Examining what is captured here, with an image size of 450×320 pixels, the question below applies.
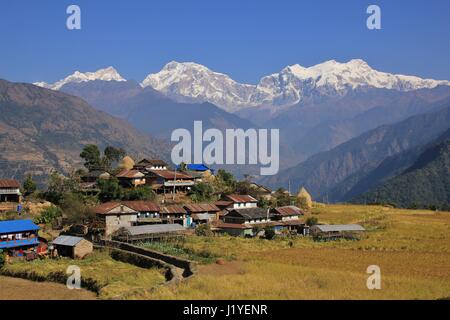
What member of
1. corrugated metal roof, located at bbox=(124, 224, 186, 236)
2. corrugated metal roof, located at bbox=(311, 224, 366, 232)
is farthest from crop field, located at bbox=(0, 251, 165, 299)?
corrugated metal roof, located at bbox=(311, 224, 366, 232)

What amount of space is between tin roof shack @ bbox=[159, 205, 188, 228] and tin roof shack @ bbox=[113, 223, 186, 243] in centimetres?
464

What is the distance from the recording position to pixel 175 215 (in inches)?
2657

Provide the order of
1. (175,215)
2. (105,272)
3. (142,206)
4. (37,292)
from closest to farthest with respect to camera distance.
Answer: (37,292) → (105,272) → (142,206) → (175,215)

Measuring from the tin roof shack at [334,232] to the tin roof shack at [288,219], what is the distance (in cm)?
358

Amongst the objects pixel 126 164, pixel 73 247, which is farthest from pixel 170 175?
pixel 73 247

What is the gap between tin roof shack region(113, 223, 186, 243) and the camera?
56753mm

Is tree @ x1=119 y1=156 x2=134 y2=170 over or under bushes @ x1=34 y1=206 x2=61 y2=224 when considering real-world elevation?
over

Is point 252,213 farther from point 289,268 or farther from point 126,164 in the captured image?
point 126,164

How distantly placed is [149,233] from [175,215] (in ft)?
31.6

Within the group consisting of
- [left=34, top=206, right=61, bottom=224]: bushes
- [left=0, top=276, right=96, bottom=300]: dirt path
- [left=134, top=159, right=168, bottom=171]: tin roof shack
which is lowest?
[left=0, top=276, right=96, bottom=300]: dirt path

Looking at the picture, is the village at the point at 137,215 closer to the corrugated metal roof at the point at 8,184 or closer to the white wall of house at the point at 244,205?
the white wall of house at the point at 244,205

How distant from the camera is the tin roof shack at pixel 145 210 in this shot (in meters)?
63.9

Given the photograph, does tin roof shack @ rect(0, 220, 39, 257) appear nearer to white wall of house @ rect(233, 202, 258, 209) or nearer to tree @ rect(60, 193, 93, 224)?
tree @ rect(60, 193, 93, 224)
